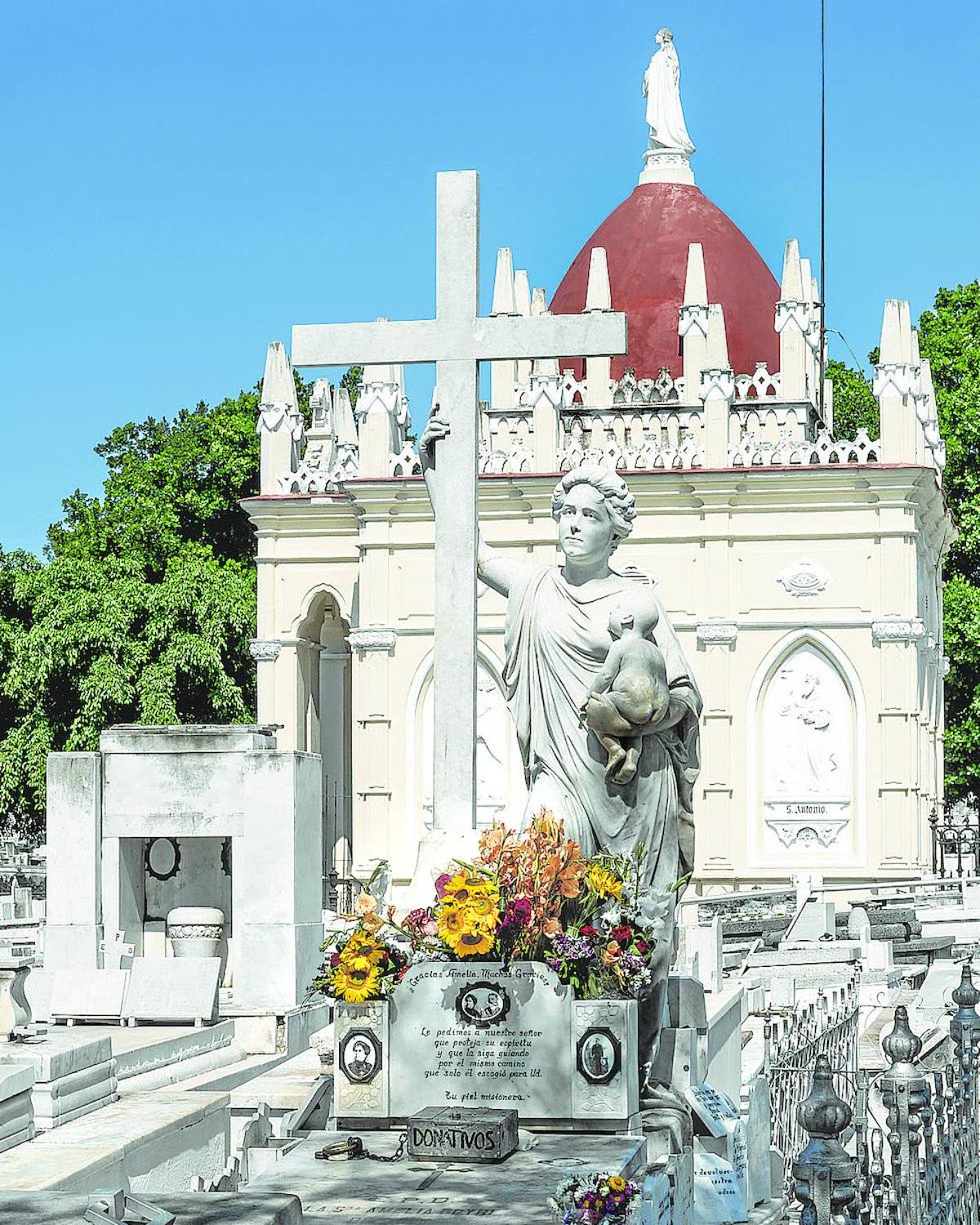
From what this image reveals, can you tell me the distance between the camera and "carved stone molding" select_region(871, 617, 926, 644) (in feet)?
117

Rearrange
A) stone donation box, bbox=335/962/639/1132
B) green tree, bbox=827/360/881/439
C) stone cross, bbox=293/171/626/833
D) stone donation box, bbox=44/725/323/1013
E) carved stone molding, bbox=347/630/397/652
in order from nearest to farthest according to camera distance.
Answer: stone donation box, bbox=335/962/639/1132 < stone cross, bbox=293/171/626/833 < stone donation box, bbox=44/725/323/1013 < carved stone molding, bbox=347/630/397/652 < green tree, bbox=827/360/881/439

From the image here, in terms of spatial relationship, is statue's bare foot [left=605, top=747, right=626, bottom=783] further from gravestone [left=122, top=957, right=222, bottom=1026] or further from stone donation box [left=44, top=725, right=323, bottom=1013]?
stone donation box [left=44, top=725, right=323, bottom=1013]

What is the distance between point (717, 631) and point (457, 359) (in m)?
25.8

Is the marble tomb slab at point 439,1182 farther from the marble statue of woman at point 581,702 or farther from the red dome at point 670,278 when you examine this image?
the red dome at point 670,278

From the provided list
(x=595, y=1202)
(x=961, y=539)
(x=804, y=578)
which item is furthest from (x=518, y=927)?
(x=961, y=539)

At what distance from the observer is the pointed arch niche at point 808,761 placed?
3591 centimetres

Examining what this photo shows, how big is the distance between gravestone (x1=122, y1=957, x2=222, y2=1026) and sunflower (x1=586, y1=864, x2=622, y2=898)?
674cm

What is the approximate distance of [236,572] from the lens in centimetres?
4912

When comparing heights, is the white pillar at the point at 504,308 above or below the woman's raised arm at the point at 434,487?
above

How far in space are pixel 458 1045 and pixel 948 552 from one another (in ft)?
128

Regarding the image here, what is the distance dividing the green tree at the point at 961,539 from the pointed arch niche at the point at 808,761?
9.07 metres

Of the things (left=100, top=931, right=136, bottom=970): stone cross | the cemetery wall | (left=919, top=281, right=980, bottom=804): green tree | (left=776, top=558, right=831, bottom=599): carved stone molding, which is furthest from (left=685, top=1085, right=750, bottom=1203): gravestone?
(left=919, top=281, right=980, bottom=804): green tree

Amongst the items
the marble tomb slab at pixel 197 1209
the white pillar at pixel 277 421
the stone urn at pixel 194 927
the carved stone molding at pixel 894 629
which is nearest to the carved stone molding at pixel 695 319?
the carved stone molding at pixel 894 629

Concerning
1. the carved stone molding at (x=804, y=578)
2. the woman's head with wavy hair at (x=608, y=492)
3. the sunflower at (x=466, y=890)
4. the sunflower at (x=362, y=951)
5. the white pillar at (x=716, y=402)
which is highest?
the white pillar at (x=716, y=402)
